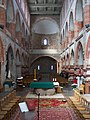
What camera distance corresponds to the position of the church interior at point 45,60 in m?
9.06

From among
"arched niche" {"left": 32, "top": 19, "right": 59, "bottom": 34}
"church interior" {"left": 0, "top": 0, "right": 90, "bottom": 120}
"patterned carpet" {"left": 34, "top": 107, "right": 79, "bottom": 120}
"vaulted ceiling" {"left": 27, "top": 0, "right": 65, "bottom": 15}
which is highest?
"vaulted ceiling" {"left": 27, "top": 0, "right": 65, "bottom": 15}

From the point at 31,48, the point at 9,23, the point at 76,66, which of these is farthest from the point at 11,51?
the point at 31,48

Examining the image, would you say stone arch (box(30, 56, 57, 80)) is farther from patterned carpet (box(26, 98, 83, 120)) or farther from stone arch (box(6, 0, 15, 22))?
patterned carpet (box(26, 98, 83, 120))

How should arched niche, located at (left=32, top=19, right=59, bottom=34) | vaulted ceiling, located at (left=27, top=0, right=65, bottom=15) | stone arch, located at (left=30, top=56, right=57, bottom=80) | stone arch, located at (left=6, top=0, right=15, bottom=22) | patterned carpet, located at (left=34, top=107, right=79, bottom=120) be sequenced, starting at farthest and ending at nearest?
1. stone arch, located at (left=30, top=56, right=57, bottom=80)
2. arched niche, located at (left=32, top=19, right=59, bottom=34)
3. vaulted ceiling, located at (left=27, top=0, right=65, bottom=15)
4. stone arch, located at (left=6, top=0, right=15, bottom=22)
5. patterned carpet, located at (left=34, top=107, right=79, bottom=120)

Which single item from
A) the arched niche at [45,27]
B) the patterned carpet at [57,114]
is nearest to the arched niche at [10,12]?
the patterned carpet at [57,114]

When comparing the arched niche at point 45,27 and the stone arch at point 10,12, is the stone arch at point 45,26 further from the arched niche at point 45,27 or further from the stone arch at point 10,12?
the stone arch at point 10,12

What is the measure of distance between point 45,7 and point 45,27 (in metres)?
5.44

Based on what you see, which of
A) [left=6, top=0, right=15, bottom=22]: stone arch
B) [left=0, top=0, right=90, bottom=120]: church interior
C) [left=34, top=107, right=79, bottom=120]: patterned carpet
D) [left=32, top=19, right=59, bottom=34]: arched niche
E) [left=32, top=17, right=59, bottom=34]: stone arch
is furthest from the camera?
[left=32, top=19, right=59, bottom=34]: arched niche

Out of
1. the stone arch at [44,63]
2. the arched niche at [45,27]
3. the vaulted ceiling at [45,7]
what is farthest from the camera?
the stone arch at [44,63]

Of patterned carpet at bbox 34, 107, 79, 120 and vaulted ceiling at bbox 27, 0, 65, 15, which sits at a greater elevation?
vaulted ceiling at bbox 27, 0, 65, 15

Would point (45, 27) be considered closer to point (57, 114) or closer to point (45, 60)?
point (45, 60)

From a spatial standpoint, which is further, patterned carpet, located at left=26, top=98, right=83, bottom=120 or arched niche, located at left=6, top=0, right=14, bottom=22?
arched niche, located at left=6, top=0, right=14, bottom=22

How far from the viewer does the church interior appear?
9.06m

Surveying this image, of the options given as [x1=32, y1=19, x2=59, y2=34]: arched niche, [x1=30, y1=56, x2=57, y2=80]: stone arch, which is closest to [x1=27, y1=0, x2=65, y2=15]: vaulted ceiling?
[x1=32, y1=19, x2=59, y2=34]: arched niche
